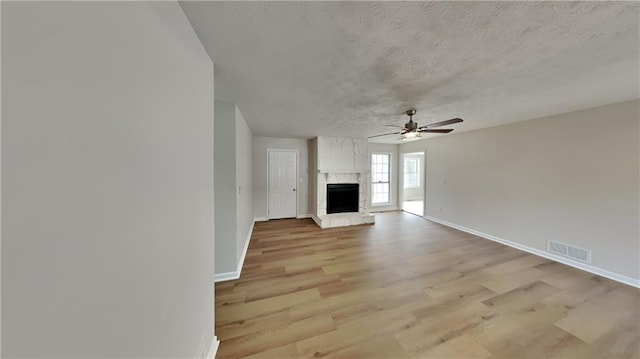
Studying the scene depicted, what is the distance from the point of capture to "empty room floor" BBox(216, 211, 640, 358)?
1598mm

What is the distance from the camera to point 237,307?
6.64 ft

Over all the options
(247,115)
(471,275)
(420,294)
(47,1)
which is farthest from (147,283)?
(471,275)

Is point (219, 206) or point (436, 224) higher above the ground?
point (219, 206)

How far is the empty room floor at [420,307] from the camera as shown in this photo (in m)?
1.60

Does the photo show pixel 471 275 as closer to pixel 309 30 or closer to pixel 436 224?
pixel 436 224

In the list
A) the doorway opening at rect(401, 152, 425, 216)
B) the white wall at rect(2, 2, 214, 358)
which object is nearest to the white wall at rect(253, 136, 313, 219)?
the white wall at rect(2, 2, 214, 358)

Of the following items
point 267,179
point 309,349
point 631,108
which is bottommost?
point 309,349

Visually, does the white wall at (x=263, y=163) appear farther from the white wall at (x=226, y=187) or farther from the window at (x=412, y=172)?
the window at (x=412, y=172)

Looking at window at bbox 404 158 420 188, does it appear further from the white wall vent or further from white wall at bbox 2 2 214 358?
white wall at bbox 2 2 214 358

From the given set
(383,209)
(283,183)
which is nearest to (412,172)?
(383,209)

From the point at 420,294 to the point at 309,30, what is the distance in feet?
8.95

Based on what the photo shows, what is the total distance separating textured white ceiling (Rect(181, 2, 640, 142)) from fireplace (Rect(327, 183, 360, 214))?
113 inches

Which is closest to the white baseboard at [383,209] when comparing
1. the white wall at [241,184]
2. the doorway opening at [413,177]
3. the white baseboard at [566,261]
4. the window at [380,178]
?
the window at [380,178]

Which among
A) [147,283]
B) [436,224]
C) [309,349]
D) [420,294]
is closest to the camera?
[147,283]
